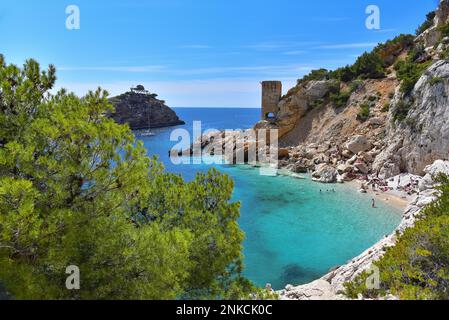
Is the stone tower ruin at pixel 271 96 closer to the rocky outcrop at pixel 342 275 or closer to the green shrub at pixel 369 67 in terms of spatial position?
the green shrub at pixel 369 67

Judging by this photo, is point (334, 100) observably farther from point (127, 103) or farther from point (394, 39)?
point (127, 103)

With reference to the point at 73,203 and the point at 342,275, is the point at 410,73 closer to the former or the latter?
the point at 342,275

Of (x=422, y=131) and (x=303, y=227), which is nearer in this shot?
(x=303, y=227)

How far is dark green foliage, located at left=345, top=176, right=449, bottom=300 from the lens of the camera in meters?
8.93

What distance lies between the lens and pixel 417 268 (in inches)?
384

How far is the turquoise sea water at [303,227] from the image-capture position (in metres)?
19.9

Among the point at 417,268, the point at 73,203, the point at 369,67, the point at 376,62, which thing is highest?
the point at 376,62

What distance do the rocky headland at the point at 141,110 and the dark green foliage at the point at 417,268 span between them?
110 metres

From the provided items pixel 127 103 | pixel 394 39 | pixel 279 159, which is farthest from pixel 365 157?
pixel 127 103

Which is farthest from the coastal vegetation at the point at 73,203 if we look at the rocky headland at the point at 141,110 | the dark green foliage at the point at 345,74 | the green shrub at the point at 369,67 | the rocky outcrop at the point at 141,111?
the rocky headland at the point at 141,110

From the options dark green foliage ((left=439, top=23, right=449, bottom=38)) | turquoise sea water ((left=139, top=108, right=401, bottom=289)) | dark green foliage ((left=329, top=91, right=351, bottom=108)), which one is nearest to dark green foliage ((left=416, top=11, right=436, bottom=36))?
dark green foliage ((left=439, top=23, right=449, bottom=38))

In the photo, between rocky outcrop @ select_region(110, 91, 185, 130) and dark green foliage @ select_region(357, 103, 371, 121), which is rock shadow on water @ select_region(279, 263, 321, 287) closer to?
dark green foliage @ select_region(357, 103, 371, 121)

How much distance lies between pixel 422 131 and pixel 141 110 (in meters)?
105

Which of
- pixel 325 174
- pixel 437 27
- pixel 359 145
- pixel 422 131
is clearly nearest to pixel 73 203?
pixel 325 174
